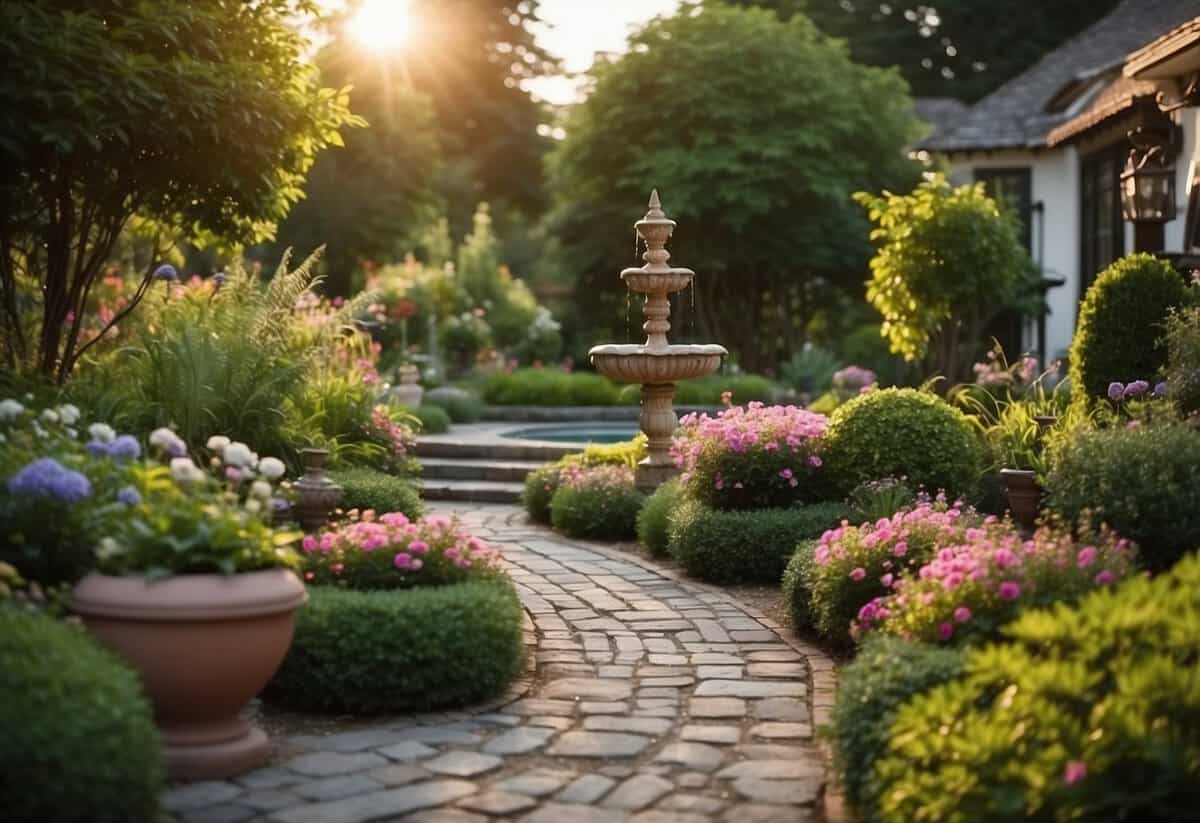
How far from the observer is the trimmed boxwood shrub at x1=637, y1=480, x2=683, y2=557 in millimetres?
10336

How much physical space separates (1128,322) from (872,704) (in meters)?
5.12

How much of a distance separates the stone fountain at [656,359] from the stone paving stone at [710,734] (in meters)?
Answer: 5.81

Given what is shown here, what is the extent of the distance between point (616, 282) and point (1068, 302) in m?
8.50

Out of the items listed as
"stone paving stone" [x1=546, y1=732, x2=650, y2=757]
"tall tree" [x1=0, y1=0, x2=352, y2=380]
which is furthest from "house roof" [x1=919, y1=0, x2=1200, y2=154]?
"stone paving stone" [x1=546, y1=732, x2=650, y2=757]

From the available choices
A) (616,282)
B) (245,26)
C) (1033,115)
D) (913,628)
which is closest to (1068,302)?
(1033,115)

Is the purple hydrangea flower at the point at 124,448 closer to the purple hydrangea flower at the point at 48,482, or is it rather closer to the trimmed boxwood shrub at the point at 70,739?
the purple hydrangea flower at the point at 48,482

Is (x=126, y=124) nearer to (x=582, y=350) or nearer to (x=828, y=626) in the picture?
(x=828, y=626)

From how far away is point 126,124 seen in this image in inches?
316

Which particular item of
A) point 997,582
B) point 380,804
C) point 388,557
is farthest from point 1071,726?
point 388,557

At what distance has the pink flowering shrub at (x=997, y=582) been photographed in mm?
5273

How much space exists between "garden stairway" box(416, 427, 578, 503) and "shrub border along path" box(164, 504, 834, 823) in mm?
6077

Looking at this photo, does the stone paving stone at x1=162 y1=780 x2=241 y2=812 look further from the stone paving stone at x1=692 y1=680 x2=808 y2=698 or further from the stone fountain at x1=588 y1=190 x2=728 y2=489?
the stone fountain at x1=588 y1=190 x2=728 y2=489

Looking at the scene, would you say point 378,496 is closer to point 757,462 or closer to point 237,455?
point 757,462

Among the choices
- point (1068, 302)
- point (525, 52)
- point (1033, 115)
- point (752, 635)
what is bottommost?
point (752, 635)
